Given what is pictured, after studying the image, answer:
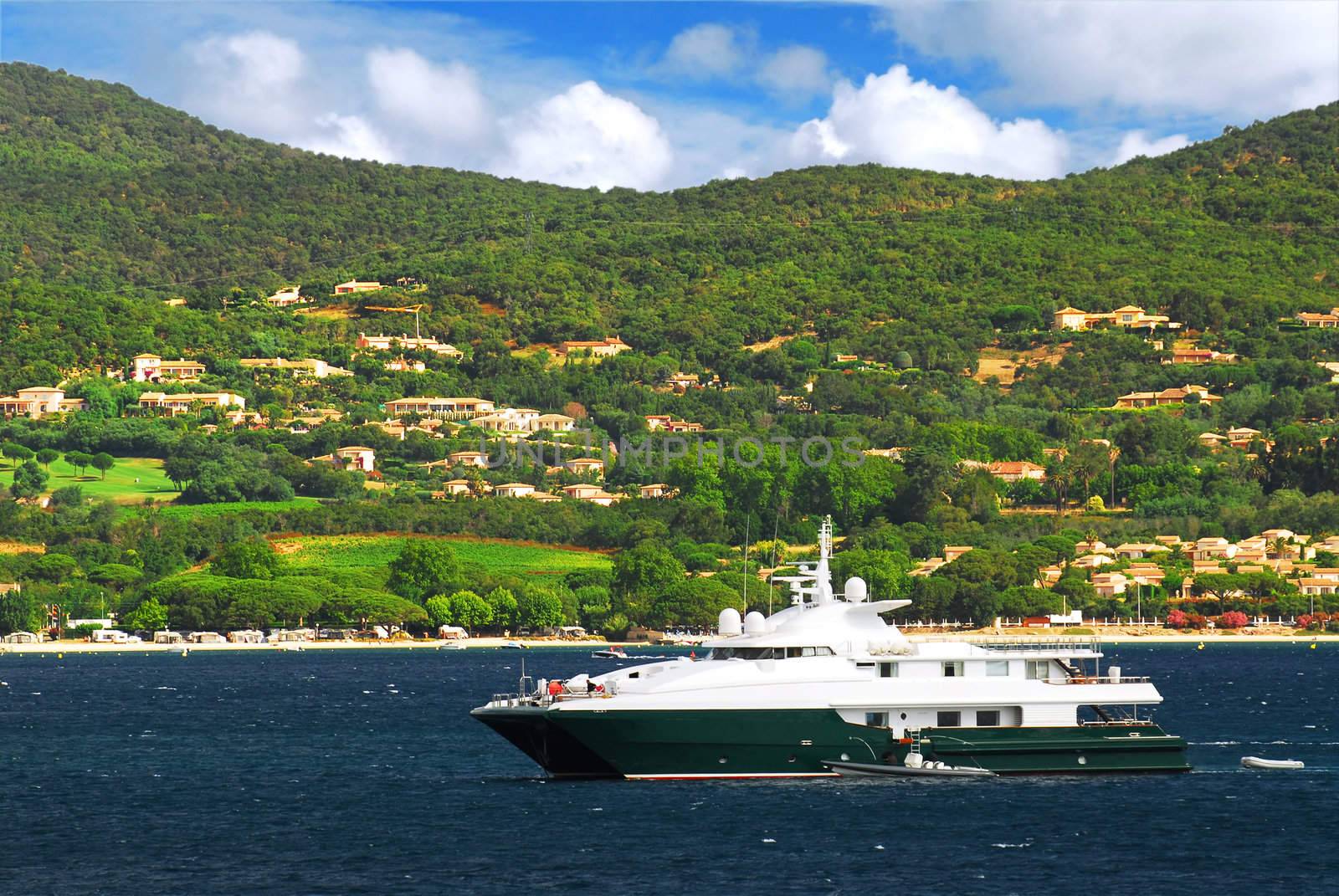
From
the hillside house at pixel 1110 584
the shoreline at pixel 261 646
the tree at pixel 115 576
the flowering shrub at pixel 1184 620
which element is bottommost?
the shoreline at pixel 261 646

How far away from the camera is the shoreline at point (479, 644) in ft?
567

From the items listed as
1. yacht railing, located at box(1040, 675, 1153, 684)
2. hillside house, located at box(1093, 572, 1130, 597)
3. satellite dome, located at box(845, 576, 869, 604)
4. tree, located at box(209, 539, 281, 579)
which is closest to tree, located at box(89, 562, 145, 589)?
tree, located at box(209, 539, 281, 579)

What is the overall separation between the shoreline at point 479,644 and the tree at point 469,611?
1682 millimetres

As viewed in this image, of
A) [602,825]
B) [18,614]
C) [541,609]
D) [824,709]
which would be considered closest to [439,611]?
[541,609]

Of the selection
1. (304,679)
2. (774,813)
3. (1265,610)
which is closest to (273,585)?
(304,679)

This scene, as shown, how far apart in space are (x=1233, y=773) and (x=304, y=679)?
76785 mm

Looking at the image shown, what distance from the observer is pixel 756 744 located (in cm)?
5747

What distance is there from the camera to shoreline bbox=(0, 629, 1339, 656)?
567 ft

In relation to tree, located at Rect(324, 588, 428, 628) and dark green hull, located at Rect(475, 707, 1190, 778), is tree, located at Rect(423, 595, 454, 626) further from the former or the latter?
dark green hull, located at Rect(475, 707, 1190, 778)

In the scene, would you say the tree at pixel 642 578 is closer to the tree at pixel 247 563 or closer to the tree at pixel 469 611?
the tree at pixel 469 611

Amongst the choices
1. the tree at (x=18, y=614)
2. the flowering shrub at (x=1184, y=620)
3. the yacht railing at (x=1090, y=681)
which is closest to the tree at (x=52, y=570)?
the tree at (x=18, y=614)

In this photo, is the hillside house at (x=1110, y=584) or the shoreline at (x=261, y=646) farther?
the hillside house at (x=1110, y=584)

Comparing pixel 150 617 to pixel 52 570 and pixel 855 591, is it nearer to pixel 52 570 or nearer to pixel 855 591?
pixel 52 570

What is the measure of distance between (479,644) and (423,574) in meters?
13.3
